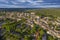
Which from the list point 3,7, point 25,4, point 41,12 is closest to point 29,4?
point 25,4

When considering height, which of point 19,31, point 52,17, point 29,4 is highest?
point 29,4

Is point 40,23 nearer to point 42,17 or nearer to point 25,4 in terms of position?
point 42,17

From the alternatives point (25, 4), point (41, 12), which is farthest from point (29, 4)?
point (41, 12)

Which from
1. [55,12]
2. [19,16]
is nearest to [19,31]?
[19,16]

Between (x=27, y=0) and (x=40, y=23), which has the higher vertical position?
(x=27, y=0)

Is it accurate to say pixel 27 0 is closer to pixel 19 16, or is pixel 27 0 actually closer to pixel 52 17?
pixel 19 16

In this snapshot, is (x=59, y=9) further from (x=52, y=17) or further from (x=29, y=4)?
(x=29, y=4)

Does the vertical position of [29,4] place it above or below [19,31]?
above
